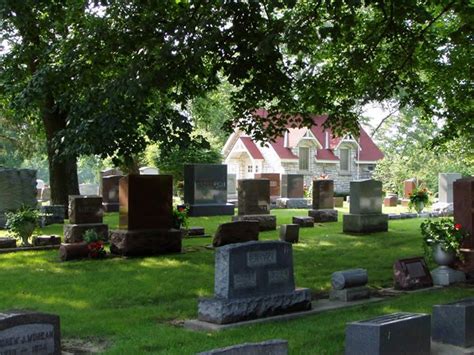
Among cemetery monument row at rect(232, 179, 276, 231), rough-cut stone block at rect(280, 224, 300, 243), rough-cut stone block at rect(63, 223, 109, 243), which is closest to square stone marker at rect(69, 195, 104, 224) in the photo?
rough-cut stone block at rect(63, 223, 109, 243)

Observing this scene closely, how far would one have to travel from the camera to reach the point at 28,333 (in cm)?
555

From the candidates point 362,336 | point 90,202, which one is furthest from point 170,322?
point 90,202

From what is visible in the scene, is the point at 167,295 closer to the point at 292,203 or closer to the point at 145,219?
the point at 145,219

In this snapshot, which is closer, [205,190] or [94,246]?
[94,246]

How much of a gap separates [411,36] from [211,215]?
13.5 m

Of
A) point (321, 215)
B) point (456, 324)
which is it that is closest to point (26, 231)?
point (321, 215)

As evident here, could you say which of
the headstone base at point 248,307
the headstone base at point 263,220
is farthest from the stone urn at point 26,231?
the headstone base at point 248,307

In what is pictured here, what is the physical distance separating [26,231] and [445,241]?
989 centimetres

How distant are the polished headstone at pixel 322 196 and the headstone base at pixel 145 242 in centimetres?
962

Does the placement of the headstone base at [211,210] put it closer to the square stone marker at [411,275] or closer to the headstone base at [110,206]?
the headstone base at [110,206]

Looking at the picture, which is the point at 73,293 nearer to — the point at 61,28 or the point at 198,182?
the point at 61,28

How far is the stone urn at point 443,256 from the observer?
37.9 ft

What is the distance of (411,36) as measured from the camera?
1380cm

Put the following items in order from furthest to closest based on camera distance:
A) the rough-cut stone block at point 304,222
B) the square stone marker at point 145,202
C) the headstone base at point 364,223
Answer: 1. the rough-cut stone block at point 304,222
2. the headstone base at point 364,223
3. the square stone marker at point 145,202
